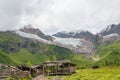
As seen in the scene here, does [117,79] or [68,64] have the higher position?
→ [68,64]

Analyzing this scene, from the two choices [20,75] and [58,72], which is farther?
[58,72]

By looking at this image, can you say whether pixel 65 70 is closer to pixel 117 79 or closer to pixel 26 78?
pixel 26 78

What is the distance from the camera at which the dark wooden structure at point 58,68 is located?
10625cm

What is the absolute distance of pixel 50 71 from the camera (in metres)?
110

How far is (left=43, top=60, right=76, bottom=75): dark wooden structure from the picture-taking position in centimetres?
10625

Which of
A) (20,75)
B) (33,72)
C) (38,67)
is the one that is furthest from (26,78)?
(38,67)

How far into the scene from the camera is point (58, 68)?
11175 cm

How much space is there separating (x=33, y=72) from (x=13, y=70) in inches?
1216

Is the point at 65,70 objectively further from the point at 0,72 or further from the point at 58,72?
the point at 0,72

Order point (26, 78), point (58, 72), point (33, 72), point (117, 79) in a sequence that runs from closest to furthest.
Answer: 1. point (117, 79)
2. point (26, 78)
3. point (33, 72)
4. point (58, 72)

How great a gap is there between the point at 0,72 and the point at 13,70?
3140 millimetres

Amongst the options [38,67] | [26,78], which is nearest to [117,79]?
[26,78]


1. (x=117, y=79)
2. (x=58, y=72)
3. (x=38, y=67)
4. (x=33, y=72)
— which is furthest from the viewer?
(x=38, y=67)

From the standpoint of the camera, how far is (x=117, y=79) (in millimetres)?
47219
